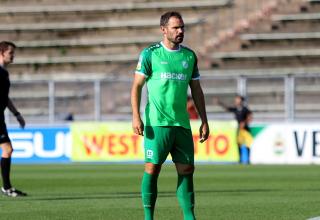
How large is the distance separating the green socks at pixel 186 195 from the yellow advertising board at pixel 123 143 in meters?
16.4

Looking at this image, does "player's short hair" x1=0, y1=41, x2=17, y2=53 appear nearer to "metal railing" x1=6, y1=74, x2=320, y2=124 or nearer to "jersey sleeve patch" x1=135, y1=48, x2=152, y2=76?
"jersey sleeve patch" x1=135, y1=48, x2=152, y2=76

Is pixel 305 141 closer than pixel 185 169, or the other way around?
pixel 185 169

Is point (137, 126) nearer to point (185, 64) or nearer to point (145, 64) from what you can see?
point (145, 64)

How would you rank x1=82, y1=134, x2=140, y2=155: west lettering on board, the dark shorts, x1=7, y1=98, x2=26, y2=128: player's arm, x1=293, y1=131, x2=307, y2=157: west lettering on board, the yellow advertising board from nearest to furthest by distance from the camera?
the dark shorts, x1=7, y1=98, x2=26, y2=128: player's arm, x1=293, y1=131, x2=307, y2=157: west lettering on board, the yellow advertising board, x1=82, y1=134, x2=140, y2=155: west lettering on board

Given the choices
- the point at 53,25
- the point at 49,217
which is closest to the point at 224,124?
the point at 53,25

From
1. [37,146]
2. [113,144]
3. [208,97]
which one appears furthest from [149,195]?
[208,97]

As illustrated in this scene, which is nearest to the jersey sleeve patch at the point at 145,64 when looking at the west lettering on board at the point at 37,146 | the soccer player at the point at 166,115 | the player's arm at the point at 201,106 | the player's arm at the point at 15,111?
the soccer player at the point at 166,115

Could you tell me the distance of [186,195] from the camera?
9.70 metres

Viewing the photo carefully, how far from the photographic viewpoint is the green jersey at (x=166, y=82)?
31.9 feet

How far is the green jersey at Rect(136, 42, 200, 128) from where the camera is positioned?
31.9 ft

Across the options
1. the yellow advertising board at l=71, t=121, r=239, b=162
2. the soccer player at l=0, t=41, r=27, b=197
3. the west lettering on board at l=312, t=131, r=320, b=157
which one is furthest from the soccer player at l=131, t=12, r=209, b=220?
the yellow advertising board at l=71, t=121, r=239, b=162

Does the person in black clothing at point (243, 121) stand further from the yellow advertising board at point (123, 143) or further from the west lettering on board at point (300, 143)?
the west lettering on board at point (300, 143)

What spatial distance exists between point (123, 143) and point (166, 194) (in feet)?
39.5

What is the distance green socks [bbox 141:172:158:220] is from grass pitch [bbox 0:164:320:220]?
4.69 feet
